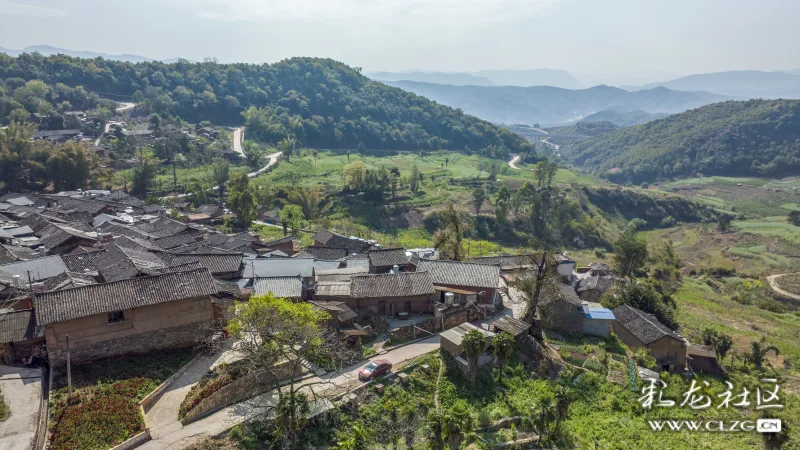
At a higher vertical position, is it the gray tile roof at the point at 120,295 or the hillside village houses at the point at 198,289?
the gray tile roof at the point at 120,295

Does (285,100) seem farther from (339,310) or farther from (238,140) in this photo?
(339,310)

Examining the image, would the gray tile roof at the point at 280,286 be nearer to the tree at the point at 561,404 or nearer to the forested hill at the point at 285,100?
the tree at the point at 561,404

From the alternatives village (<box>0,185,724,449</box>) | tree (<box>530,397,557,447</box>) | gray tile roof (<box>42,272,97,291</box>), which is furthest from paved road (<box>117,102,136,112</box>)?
tree (<box>530,397,557,447</box>)

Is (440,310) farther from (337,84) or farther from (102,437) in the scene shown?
(337,84)

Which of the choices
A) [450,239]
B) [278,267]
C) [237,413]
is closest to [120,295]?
[237,413]

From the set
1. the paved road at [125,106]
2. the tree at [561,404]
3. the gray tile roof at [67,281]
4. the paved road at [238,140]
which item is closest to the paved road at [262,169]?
the paved road at [238,140]

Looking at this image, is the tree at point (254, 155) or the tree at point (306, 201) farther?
the tree at point (254, 155)

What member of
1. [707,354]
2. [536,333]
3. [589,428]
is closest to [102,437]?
[589,428]
